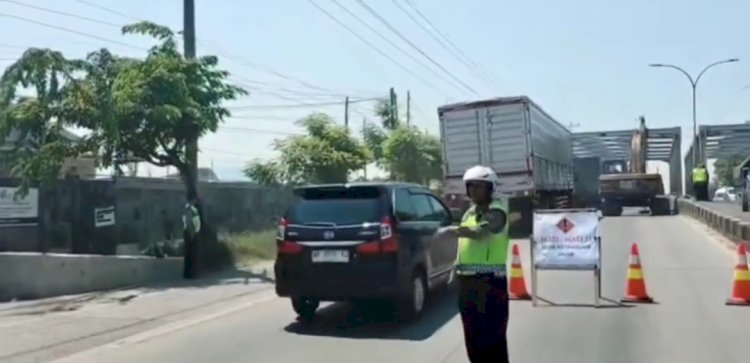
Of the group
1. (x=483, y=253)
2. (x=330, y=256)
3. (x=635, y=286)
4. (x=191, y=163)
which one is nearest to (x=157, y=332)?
(x=330, y=256)

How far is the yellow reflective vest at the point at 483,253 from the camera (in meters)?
5.88

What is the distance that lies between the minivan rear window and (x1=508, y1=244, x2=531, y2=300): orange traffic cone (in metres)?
2.66

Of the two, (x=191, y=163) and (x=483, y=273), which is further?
(x=191, y=163)

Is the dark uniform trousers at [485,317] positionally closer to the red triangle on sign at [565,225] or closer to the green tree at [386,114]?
the red triangle on sign at [565,225]

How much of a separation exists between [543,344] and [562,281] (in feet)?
17.0

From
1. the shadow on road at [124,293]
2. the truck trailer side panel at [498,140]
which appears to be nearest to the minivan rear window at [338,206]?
the shadow on road at [124,293]

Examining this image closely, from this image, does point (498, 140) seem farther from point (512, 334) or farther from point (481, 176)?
point (481, 176)

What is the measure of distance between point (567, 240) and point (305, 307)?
3613 millimetres

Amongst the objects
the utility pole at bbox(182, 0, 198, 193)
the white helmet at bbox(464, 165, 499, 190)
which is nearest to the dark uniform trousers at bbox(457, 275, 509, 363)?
the white helmet at bbox(464, 165, 499, 190)

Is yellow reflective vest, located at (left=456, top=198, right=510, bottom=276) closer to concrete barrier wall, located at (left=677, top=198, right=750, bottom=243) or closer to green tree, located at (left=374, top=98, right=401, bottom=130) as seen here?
concrete barrier wall, located at (left=677, top=198, right=750, bottom=243)

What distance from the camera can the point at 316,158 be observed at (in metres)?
25.5

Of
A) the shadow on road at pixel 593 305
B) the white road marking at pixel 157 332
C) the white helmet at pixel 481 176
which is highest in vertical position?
the white helmet at pixel 481 176

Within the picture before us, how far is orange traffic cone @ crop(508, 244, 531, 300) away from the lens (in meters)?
12.0

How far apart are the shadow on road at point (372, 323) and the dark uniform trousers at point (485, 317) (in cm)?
363
